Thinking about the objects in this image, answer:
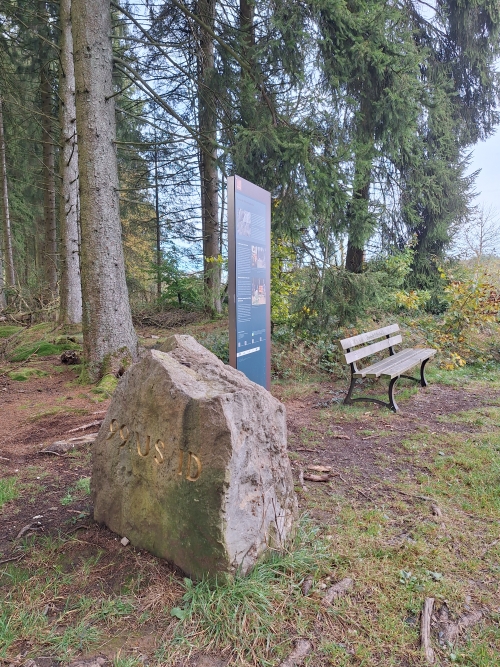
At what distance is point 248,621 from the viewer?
179cm

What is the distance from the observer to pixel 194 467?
77.4 inches

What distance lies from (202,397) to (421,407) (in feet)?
13.9

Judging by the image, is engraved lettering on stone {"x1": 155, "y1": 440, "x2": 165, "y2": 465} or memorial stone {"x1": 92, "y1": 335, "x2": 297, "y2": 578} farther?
engraved lettering on stone {"x1": 155, "y1": 440, "x2": 165, "y2": 465}

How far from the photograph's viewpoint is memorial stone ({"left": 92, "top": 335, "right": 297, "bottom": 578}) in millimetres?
1914

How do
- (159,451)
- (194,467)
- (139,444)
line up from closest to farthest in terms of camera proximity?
(194,467) < (159,451) < (139,444)

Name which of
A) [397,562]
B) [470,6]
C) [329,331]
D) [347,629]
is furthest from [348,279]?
[470,6]

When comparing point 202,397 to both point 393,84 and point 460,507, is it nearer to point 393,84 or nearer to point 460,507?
point 460,507

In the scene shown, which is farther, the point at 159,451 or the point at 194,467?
the point at 159,451

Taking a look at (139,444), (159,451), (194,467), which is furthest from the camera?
(139,444)

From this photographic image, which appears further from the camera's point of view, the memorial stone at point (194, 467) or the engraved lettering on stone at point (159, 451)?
the engraved lettering on stone at point (159, 451)

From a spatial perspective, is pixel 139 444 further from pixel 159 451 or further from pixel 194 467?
pixel 194 467

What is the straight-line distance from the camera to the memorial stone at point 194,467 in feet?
6.28

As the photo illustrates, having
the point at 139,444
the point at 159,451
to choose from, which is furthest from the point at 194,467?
the point at 139,444

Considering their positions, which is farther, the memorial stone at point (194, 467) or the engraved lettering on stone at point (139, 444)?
the engraved lettering on stone at point (139, 444)
